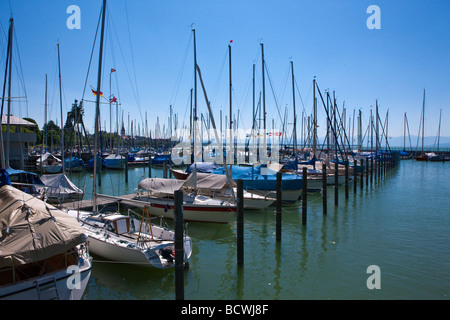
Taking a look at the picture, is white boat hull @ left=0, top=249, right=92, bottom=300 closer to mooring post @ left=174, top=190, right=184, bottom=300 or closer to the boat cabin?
mooring post @ left=174, top=190, right=184, bottom=300

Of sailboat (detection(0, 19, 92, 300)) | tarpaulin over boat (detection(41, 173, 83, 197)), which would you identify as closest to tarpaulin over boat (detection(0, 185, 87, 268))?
sailboat (detection(0, 19, 92, 300))

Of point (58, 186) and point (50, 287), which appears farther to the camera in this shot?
point (58, 186)

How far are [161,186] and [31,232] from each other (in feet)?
40.2

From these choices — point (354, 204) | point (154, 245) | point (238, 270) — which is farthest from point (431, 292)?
point (354, 204)

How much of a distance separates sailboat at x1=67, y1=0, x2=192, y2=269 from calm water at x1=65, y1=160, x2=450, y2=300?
0.80 m

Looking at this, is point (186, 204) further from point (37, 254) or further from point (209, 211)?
point (37, 254)

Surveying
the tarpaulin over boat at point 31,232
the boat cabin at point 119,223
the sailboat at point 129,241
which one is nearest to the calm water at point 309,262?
the sailboat at point 129,241

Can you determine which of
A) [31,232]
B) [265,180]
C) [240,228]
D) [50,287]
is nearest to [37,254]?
[31,232]

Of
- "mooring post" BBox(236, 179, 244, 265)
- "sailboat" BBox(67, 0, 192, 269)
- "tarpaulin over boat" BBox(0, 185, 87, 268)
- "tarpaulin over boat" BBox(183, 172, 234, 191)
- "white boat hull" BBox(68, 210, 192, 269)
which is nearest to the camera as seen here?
"tarpaulin over boat" BBox(0, 185, 87, 268)

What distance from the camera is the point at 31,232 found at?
869cm

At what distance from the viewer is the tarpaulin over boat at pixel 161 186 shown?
20.5 metres

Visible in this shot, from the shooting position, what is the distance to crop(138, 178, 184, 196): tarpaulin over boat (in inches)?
809

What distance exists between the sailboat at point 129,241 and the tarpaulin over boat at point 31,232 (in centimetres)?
294

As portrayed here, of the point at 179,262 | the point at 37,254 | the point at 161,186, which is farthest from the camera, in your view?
the point at 161,186
